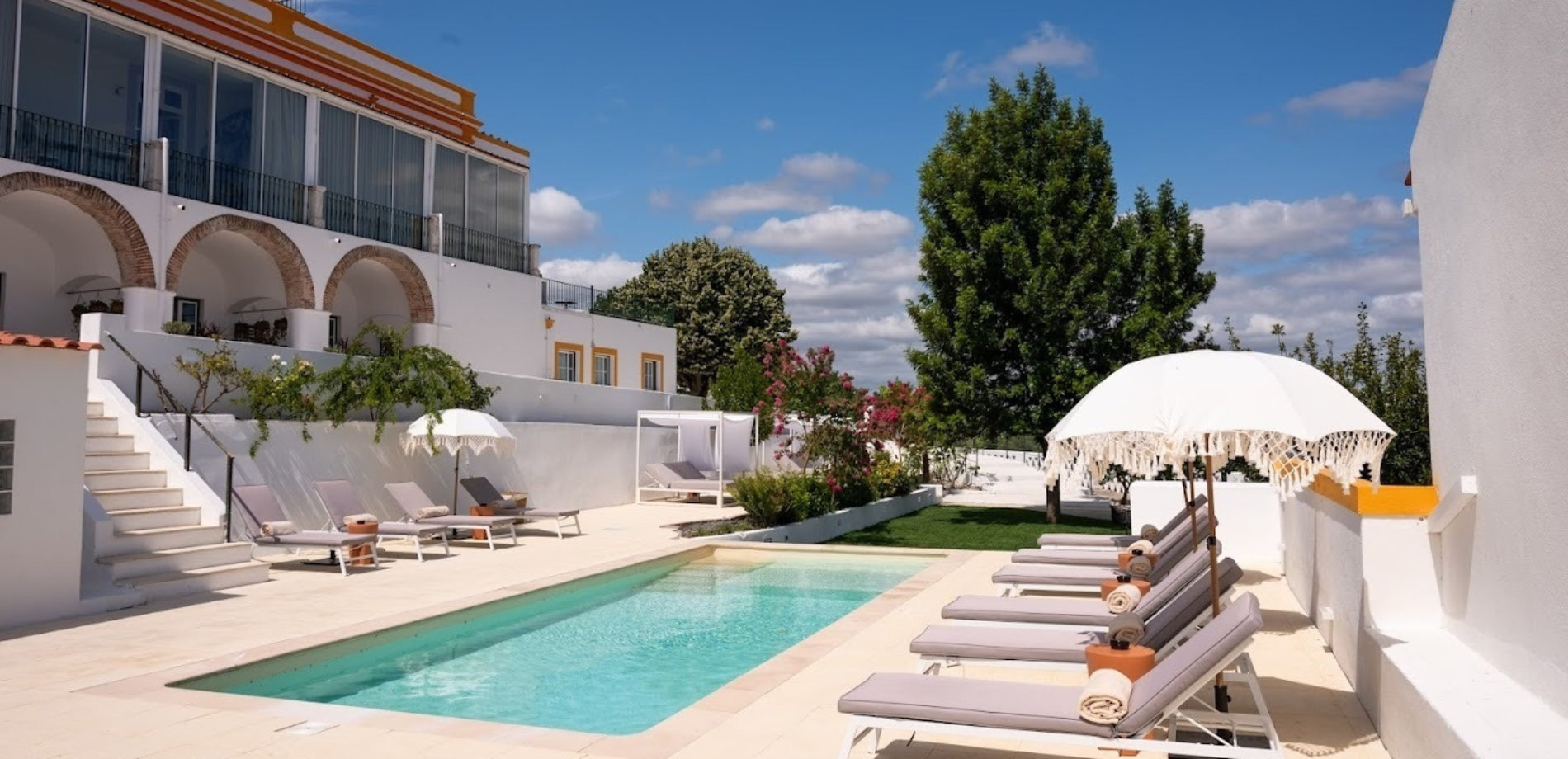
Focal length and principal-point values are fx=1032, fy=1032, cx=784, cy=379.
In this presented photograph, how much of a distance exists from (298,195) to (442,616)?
1533 centimetres

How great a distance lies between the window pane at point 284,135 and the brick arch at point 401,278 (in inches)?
77.5

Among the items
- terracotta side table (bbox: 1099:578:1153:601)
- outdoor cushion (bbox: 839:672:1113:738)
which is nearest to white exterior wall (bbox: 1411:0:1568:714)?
outdoor cushion (bbox: 839:672:1113:738)

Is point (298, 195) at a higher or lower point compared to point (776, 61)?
lower

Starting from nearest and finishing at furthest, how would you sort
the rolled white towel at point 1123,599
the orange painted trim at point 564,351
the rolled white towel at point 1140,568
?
the rolled white towel at point 1123,599 < the rolled white towel at point 1140,568 < the orange painted trim at point 564,351

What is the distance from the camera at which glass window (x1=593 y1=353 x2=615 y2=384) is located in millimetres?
30281

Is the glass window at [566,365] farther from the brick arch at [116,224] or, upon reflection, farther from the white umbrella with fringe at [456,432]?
the white umbrella with fringe at [456,432]

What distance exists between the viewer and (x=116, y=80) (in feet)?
60.2

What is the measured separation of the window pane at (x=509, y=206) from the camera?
27.4m

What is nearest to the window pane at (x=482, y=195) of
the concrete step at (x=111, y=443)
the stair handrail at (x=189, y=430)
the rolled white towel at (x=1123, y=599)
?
the stair handrail at (x=189, y=430)

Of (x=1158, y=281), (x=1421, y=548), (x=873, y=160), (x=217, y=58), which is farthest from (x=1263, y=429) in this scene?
(x=873, y=160)

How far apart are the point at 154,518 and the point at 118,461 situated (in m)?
1.36

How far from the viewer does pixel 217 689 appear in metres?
6.97

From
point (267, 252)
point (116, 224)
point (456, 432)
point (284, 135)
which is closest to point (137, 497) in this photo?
point (456, 432)

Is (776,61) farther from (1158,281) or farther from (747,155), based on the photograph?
(1158,281)
